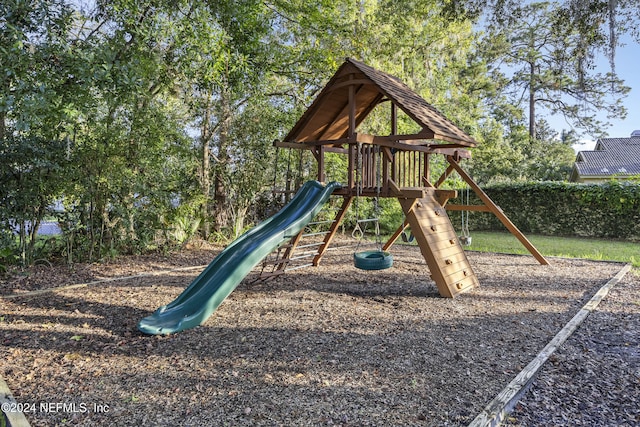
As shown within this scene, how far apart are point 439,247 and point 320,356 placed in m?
2.65

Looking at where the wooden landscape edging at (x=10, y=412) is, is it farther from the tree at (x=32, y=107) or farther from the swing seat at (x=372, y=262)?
the swing seat at (x=372, y=262)

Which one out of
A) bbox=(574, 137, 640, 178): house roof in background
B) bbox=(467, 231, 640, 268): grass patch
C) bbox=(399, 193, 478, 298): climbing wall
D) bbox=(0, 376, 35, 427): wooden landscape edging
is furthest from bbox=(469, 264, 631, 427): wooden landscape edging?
bbox=(574, 137, 640, 178): house roof in background

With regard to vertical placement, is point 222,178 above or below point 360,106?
below

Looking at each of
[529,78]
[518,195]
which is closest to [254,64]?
[518,195]

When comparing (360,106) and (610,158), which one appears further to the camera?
(610,158)

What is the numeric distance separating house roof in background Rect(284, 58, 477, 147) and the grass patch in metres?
4.57

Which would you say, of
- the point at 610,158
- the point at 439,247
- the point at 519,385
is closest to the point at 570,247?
the point at 439,247

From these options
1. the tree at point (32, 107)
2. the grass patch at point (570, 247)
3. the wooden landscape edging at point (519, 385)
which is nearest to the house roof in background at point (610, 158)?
the grass patch at point (570, 247)

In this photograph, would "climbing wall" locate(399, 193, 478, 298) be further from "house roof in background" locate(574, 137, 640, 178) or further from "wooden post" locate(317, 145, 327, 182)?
"house roof in background" locate(574, 137, 640, 178)

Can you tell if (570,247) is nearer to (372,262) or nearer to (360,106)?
(360,106)

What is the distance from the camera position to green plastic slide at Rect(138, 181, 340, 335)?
3.89 metres

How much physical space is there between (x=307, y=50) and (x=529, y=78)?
768 inches

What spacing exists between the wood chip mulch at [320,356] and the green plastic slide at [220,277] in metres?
0.15

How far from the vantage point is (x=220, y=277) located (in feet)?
14.3
